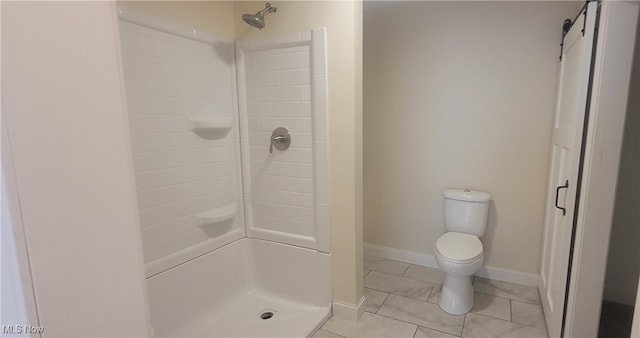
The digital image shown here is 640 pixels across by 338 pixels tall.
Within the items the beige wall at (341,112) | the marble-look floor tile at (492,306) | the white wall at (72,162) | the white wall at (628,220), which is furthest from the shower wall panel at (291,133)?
the white wall at (628,220)

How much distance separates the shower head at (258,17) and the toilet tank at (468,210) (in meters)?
1.82

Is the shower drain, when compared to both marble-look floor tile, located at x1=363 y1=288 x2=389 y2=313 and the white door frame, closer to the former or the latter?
marble-look floor tile, located at x1=363 y1=288 x2=389 y2=313

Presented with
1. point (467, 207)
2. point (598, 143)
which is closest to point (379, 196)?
point (467, 207)

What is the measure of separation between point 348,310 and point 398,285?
2.00 feet

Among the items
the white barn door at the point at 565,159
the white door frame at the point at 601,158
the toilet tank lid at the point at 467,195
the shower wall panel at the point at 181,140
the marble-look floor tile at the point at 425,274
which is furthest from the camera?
the marble-look floor tile at the point at 425,274

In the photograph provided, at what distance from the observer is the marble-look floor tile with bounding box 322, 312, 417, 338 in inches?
78.2

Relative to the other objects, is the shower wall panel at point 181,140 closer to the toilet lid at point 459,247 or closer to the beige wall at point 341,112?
the beige wall at point 341,112

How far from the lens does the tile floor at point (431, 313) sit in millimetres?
1988

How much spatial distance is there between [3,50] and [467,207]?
2558mm

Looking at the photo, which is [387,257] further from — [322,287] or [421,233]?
[322,287]

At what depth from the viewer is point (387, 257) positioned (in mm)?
3018

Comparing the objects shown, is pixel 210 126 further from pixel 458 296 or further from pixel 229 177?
pixel 458 296

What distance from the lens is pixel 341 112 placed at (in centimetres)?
192

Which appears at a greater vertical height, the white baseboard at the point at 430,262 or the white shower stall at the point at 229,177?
the white shower stall at the point at 229,177
